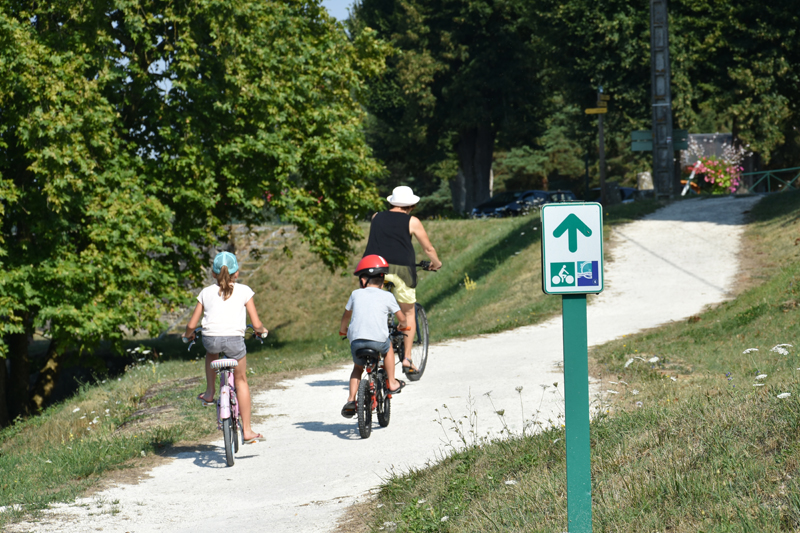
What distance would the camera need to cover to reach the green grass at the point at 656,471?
13.1 feet

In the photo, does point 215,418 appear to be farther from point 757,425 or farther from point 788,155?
point 788,155

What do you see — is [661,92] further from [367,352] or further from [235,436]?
[235,436]

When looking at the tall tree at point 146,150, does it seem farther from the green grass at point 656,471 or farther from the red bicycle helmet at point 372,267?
the green grass at point 656,471

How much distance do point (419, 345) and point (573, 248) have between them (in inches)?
245

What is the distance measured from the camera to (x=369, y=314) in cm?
721

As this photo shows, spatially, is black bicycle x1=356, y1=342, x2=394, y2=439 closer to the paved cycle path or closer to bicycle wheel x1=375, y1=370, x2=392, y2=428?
bicycle wheel x1=375, y1=370, x2=392, y2=428

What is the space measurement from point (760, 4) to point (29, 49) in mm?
24107

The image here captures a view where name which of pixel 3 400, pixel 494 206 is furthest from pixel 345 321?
pixel 494 206

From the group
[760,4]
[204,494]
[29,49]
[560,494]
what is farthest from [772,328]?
[760,4]

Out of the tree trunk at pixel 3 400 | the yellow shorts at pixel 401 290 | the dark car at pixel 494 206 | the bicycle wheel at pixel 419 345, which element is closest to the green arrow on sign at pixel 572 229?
the yellow shorts at pixel 401 290

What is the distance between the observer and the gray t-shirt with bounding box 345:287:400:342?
23.6ft

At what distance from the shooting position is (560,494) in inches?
181

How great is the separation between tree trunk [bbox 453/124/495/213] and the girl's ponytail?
35544 mm

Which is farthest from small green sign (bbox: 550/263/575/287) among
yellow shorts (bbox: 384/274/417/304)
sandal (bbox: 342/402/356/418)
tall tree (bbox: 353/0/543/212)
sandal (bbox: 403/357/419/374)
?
tall tree (bbox: 353/0/543/212)
